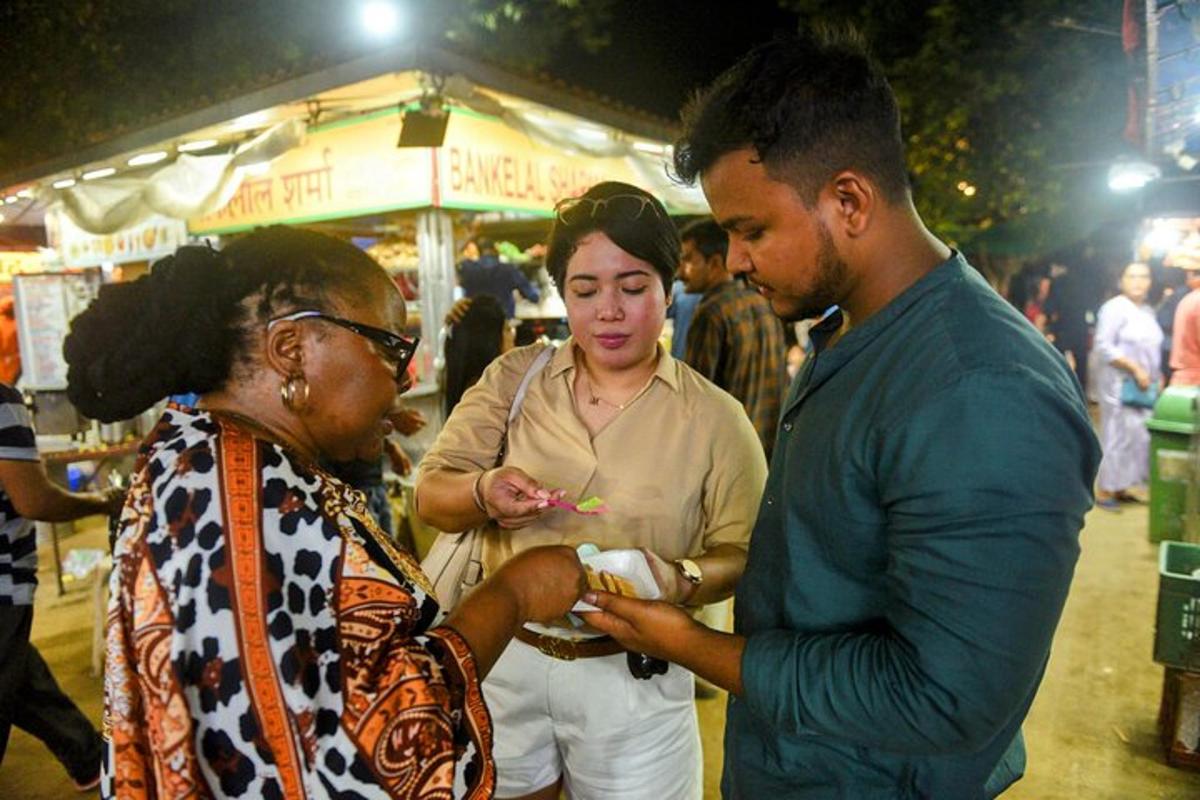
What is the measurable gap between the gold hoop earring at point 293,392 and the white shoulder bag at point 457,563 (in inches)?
33.1

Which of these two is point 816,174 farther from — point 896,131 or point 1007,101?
point 1007,101

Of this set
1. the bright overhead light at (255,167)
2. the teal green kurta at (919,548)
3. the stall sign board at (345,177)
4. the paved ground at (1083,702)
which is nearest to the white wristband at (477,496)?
the teal green kurta at (919,548)

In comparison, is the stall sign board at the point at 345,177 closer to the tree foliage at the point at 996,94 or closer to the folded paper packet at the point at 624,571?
the folded paper packet at the point at 624,571

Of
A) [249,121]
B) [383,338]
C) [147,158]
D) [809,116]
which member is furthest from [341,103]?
[809,116]

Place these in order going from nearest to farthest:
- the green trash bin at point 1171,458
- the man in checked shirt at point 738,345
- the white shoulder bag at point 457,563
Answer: the white shoulder bag at point 457,563 < the man in checked shirt at point 738,345 < the green trash bin at point 1171,458

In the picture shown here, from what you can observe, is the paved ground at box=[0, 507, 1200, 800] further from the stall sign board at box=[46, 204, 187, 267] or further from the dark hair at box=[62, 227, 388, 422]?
the stall sign board at box=[46, 204, 187, 267]

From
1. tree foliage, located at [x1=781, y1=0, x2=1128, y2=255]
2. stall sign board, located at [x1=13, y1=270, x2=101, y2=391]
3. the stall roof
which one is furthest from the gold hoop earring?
tree foliage, located at [x1=781, y1=0, x2=1128, y2=255]

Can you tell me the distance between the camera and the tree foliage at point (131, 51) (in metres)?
11.6

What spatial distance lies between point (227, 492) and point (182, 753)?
387mm

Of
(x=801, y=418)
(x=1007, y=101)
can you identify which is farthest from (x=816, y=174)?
(x=1007, y=101)

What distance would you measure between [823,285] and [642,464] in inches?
32.6

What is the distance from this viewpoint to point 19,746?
4082 mm

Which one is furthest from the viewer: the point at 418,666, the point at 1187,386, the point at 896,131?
the point at 1187,386

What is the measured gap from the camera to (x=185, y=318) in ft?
4.18
